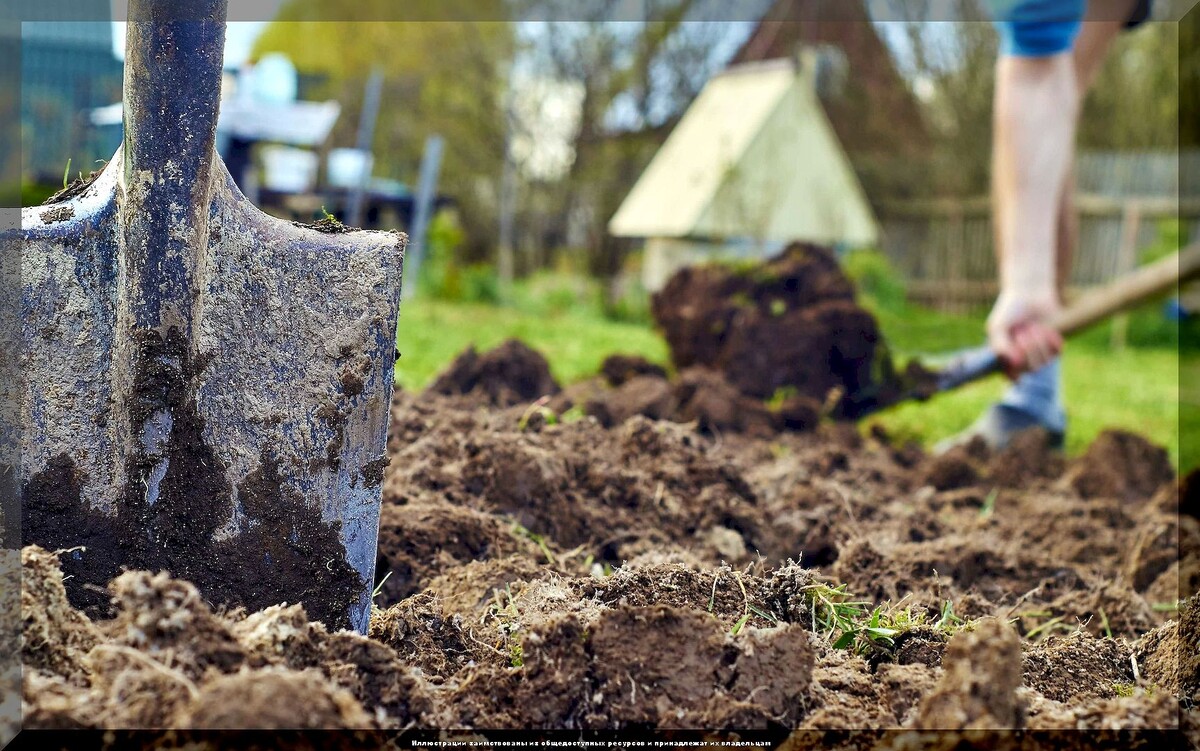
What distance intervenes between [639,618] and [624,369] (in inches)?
116

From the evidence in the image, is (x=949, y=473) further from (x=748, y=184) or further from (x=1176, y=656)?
(x=748, y=184)

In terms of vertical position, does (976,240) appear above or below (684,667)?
above

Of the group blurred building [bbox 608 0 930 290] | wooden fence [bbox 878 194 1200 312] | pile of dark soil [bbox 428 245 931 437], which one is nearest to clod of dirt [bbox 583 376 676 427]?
pile of dark soil [bbox 428 245 931 437]

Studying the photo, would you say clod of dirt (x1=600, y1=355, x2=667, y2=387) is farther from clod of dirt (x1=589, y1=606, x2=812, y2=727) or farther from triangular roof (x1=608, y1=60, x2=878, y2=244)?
triangular roof (x1=608, y1=60, x2=878, y2=244)

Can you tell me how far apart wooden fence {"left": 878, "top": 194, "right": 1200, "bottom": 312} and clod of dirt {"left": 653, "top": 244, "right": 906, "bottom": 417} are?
7.05 m

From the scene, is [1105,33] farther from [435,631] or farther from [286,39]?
[286,39]

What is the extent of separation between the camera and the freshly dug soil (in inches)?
47.6

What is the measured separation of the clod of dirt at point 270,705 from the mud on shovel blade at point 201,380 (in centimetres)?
50

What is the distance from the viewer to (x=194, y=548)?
1.62 m

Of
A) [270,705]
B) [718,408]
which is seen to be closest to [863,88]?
[718,408]

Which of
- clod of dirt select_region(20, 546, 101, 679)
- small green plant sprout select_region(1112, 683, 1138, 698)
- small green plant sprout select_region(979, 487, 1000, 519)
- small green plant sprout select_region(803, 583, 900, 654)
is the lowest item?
small green plant sprout select_region(979, 487, 1000, 519)

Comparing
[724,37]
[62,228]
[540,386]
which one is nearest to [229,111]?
[724,37]

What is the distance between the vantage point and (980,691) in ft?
3.85

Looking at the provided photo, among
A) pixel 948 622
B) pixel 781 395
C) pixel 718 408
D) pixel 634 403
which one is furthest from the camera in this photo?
pixel 781 395
